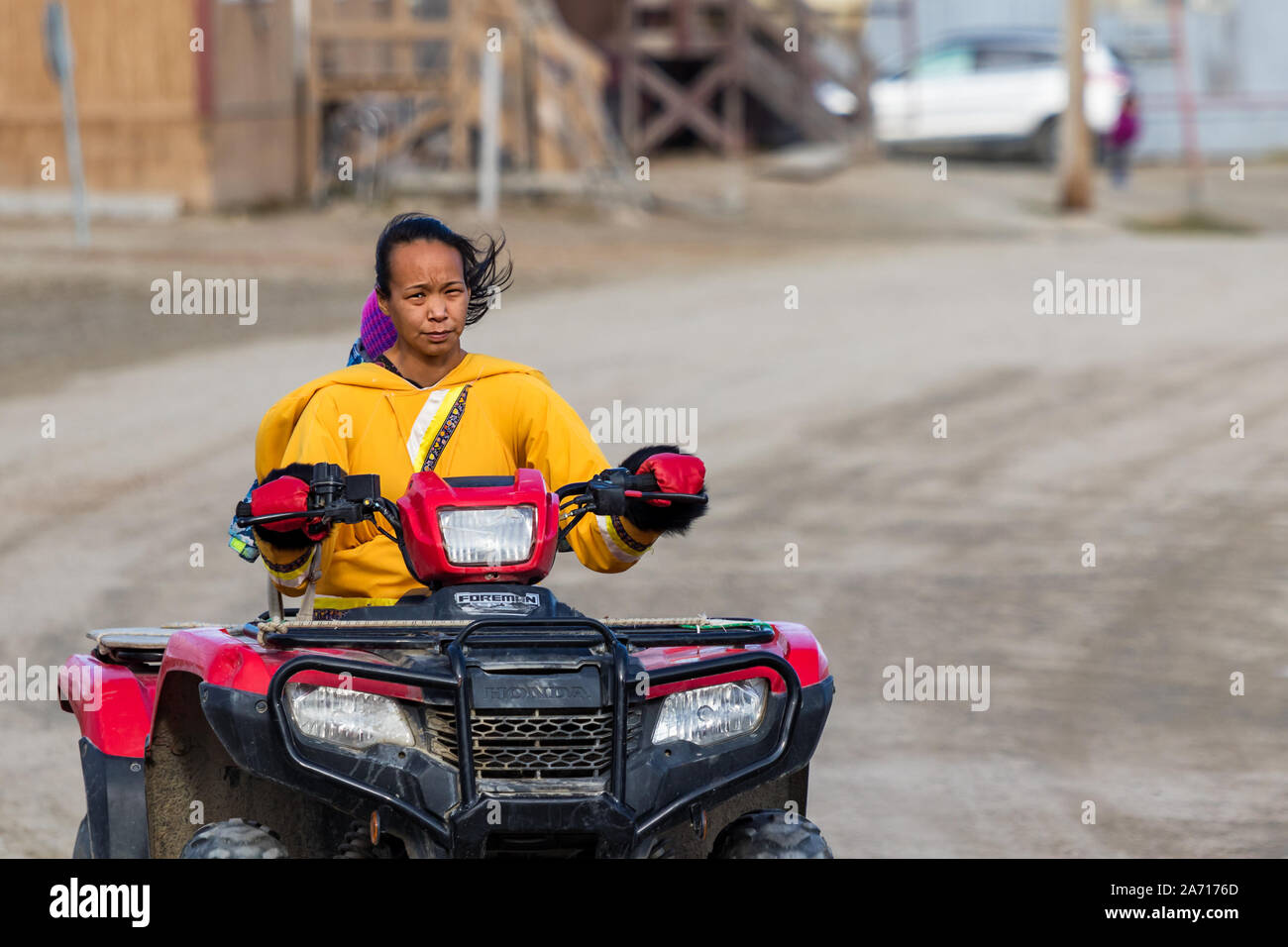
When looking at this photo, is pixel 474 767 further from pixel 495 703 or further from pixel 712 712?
pixel 712 712

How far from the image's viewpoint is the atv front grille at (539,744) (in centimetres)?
375

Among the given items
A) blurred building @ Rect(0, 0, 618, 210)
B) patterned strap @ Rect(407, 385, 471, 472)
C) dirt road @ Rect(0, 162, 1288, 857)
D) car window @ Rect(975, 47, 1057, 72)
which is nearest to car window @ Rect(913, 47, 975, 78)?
car window @ Rect(975, 47, 1057, 72)

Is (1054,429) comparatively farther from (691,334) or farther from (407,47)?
(407,47)

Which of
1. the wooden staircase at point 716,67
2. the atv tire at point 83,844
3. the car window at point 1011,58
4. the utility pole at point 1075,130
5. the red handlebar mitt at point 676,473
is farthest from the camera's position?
the car window at point 1011,58

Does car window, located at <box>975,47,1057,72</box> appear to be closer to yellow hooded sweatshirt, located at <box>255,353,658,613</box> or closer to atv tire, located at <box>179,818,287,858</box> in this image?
yellow hooded sweatshirt, located at <box>255,353,658,613</box>

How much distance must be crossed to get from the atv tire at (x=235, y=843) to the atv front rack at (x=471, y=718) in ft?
0.70

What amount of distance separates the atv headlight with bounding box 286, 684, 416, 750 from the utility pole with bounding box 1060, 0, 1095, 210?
21.9 m

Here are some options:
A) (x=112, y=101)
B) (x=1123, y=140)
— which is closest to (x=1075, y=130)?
(x=1123, y=140)

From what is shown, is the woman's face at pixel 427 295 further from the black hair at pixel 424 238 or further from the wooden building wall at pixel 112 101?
the wooden building wall at pixel 112 101

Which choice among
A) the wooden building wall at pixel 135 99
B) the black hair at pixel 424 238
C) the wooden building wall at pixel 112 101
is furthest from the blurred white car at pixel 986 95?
A: the black hair at pixel 424 238

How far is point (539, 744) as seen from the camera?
12.3ft

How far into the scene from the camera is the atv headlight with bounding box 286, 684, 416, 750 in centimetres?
385

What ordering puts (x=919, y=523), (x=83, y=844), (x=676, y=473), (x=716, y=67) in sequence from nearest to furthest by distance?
(x=676, y=473)
(x=83, y=844)
(x=919, y=523)
(x=716, y=67)

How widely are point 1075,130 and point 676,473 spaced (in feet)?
72.6
